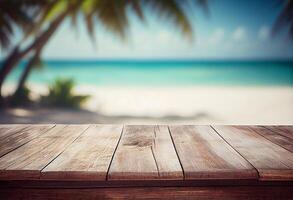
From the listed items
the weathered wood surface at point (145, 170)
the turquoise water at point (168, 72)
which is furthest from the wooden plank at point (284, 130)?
the turquoise water at point (168, 72)

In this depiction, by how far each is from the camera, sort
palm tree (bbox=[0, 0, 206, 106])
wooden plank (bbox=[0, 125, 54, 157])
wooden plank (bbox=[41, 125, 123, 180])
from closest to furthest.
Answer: wooden plank (bbox=[41, 125, 123, 180])
wooden plank (bbox=[0, 125, 54, 157])
palm tree (bbox=[0, 0, 206, 106])

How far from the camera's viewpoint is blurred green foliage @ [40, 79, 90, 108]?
8.59 meters

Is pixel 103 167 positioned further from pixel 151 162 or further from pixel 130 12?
pixel 130 12

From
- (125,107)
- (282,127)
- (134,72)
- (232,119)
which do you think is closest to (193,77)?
(134,72)

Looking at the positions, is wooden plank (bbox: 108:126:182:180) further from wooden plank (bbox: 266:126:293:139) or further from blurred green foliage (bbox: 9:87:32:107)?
blurred green foliage (bbox: 9:87:32:107)

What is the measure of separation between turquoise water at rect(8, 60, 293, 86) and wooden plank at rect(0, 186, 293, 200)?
16074mm

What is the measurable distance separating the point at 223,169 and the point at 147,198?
0.22 m

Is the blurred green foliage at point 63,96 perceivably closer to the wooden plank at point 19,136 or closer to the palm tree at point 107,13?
the palm tree at point 107,13

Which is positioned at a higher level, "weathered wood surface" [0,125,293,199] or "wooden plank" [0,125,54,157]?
"wooden plank" [0,125,54,157]

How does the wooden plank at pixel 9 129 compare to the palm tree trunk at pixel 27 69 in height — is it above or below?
below

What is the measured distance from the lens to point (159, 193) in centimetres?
100

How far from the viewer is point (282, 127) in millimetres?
1646

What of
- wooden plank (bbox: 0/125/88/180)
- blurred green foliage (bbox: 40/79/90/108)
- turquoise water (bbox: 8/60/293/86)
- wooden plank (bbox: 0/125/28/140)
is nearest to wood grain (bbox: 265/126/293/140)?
wooden plank (bbox: 0/125/88/180)

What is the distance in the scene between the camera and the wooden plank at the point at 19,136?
122 centimetres
